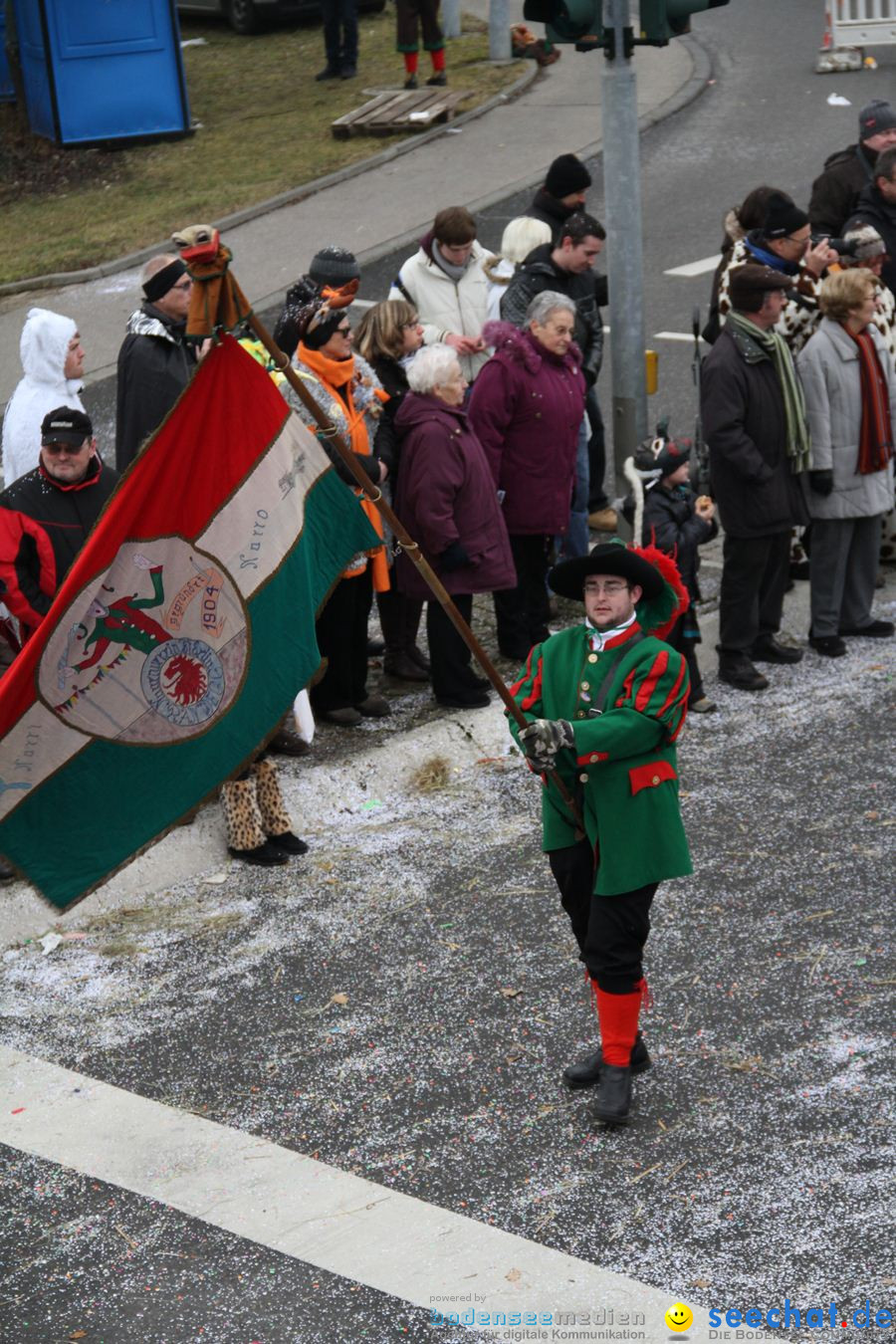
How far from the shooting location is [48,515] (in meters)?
7.30

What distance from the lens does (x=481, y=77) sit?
829 inches

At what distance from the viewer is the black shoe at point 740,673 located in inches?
359

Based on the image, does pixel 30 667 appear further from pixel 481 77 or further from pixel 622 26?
pixel 481 77

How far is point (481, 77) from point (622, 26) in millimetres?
12630

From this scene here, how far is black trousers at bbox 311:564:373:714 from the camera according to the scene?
8398 mm

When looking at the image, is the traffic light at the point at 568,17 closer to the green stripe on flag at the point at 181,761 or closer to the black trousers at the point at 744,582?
the black trousers at the point at 744,582

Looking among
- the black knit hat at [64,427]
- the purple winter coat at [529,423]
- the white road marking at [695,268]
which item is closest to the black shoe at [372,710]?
the purple winter coat at [529,423]

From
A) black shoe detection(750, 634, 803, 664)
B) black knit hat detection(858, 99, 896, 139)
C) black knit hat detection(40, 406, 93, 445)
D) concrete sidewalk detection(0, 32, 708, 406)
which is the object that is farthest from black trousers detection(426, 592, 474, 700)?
concrete sidewalk detection(0, 32, 708, 406)

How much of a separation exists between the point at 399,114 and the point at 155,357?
12.4 meters

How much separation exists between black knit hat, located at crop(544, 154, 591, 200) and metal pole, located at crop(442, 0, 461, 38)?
1298 centimetres

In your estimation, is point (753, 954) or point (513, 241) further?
point (513, 241)

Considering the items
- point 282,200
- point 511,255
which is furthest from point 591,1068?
point 282,200

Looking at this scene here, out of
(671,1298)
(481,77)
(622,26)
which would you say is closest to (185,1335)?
(671,1298)

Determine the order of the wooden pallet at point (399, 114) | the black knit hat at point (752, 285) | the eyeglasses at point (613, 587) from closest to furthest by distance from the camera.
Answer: the eyeglasses at point (613, 587) → the black knit hat at point (752, 285) → the wooden pallet at point (399, 114)
